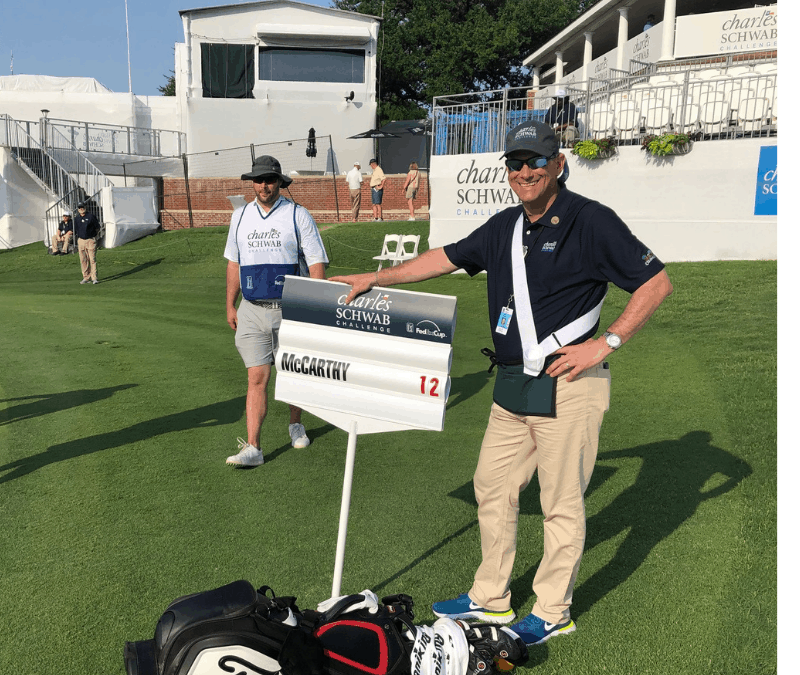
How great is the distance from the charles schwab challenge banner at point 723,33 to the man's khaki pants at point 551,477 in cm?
2437

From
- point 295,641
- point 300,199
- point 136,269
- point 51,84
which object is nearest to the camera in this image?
point 295,641

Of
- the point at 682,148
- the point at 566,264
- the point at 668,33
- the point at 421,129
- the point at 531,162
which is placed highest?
the point at 668,33

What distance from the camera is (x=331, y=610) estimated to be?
3090 mm

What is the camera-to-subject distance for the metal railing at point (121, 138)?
33.1m

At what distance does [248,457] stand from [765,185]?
14073mm

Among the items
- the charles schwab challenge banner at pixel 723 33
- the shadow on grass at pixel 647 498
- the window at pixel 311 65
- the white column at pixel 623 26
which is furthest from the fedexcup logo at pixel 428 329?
the window at pixel 311 65

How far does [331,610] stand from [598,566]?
177cm

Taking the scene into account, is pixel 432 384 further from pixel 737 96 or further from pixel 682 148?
pixel 737 96

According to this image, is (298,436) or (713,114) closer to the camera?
(298,436)

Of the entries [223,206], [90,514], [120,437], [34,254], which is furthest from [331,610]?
[223,206]

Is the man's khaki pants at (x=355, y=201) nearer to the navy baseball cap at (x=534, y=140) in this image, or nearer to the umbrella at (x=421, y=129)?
the umbrella at (x=421, y=129)

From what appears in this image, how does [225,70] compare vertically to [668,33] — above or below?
above

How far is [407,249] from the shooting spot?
21.7 meters

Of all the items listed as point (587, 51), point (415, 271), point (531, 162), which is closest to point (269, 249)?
point (415, 271)
